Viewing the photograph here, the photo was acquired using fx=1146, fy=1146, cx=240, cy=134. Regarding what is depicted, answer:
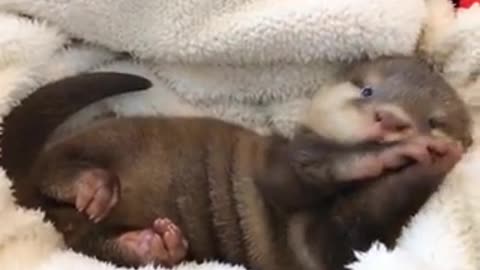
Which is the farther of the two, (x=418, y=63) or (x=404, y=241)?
(x=418, y=63)

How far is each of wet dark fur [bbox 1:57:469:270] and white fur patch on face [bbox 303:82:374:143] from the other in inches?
0.9

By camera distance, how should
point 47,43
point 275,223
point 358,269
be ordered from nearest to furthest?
point 358,269 → point 275,223 → point 47,43

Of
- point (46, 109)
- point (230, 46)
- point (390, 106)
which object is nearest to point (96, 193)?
point (46, 109)

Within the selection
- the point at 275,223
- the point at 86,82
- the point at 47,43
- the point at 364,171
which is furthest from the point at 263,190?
the point at 47,43

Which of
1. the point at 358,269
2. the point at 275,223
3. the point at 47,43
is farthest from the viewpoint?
the point at 47,43

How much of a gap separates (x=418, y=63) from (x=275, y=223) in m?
0.32

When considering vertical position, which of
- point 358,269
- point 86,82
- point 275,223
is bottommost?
point 358,269

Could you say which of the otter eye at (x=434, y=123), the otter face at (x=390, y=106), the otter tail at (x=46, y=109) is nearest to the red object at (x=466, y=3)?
the otter face at (x=390, y=106)

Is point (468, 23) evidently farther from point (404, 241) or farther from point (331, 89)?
point (404, 241)

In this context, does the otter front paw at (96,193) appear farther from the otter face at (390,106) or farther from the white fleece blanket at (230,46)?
the otter face at (390,106)

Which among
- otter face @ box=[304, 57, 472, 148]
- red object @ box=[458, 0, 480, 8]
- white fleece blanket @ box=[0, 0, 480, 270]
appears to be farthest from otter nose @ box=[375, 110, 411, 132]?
red object @ box=[458, 0, 480, 8]

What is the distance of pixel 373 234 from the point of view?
57.5 inches

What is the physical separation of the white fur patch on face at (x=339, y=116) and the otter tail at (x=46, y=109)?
0.80 feet

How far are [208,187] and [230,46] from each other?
21cm
